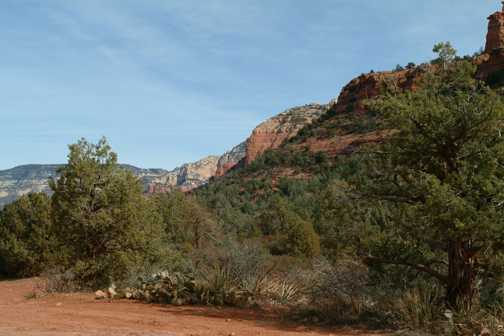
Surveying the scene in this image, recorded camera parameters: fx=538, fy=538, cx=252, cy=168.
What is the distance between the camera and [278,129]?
133 metres

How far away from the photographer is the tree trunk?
28.1ft

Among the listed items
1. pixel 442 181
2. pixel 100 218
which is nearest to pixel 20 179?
pixel 100 218

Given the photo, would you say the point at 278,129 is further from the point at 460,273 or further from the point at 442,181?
the point at 460,273

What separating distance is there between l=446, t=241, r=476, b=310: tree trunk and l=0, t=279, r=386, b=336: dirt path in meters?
1.63

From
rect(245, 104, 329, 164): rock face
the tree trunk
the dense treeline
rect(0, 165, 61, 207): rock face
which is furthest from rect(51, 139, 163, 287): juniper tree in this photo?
rect(0, 165, 61, 207): rock face

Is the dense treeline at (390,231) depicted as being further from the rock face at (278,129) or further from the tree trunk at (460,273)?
the rock face at (278,129)

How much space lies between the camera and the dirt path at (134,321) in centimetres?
769

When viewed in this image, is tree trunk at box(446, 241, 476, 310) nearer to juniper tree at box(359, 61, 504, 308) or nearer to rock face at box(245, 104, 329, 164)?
juniper tree at box(359, 61, 504, 308)

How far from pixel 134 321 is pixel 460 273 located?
5320 millimetres

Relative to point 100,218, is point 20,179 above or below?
above

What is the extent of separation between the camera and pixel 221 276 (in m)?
11.0

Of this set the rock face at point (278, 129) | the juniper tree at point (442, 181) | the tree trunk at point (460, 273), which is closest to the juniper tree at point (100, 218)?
the juniper tree at point (442, 181)

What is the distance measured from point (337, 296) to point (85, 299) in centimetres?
558

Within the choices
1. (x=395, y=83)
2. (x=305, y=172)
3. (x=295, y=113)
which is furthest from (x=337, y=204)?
(x=295, y=113)
